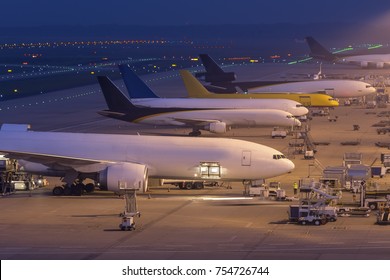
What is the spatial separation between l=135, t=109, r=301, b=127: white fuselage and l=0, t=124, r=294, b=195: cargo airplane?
3321 centimetres

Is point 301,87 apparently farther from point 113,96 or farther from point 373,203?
point 373,203

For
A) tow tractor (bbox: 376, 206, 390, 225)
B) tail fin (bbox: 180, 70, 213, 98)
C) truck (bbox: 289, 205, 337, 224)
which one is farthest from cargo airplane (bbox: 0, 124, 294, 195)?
tail fin (bbox: 180, 70, 213, 98)

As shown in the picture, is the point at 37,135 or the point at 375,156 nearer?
the point at 37,135

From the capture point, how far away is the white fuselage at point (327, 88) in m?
128

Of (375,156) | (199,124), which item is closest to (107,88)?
(199,124)

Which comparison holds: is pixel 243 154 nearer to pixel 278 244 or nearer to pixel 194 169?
pixel 194 169

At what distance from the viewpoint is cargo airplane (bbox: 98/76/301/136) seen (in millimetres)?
90250

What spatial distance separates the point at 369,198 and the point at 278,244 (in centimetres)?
1196

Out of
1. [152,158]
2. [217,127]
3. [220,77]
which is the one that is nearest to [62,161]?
[152,158]

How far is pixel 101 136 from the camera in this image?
59.7 meters

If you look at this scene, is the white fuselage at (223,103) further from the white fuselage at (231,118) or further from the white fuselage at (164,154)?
the white fuselage at (164,154)

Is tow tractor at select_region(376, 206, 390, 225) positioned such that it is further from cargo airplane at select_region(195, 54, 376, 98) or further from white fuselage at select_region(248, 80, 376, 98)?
white fuselage at select_region(248, 80, 376, 98)

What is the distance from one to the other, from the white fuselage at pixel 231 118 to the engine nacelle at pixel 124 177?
35.8 meters

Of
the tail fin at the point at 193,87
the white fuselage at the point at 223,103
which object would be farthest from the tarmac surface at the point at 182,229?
the tail fin at the point at 193,87
